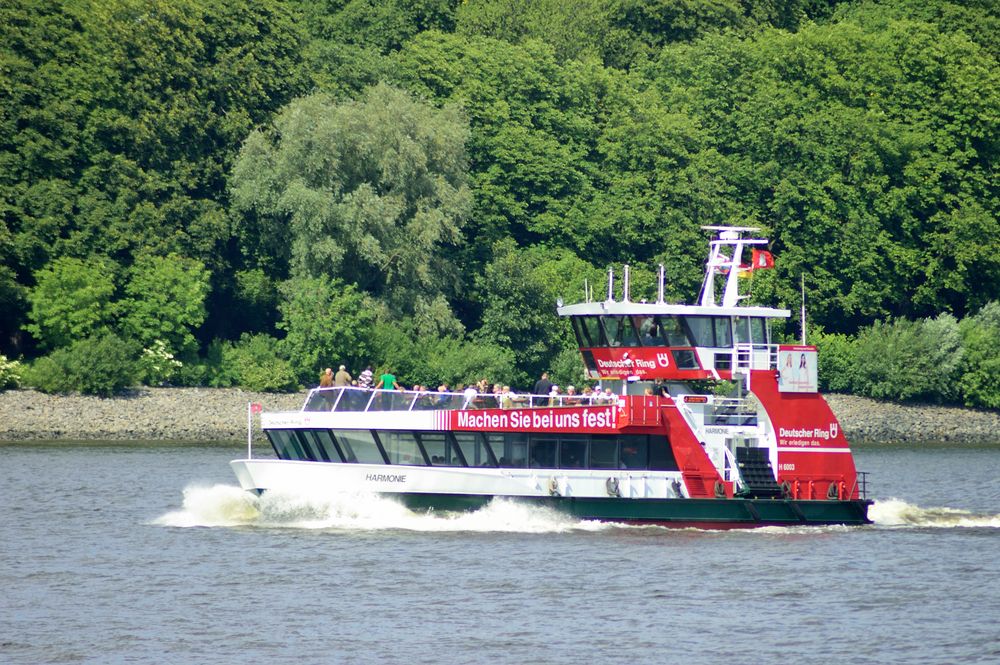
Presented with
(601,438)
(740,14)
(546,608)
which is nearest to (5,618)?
(546,608)

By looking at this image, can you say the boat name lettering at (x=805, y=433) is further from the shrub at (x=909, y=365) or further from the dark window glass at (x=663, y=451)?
the shrub at (x=909, y=365)

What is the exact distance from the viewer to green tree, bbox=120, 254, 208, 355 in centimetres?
7462

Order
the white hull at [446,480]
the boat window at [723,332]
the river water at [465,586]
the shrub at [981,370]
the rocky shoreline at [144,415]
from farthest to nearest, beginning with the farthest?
1. the shrub at [981,370]
2. the rocky shoreline at [144,415]
3. the boat window at [723,332]
4. the white hull at [446,480]
5. the river water at [465,586]

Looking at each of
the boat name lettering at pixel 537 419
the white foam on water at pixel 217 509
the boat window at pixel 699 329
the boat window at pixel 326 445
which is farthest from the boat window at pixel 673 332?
the white foam on water at pixel 217 509

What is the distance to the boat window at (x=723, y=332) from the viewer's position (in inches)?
1665

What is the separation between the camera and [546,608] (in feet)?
108

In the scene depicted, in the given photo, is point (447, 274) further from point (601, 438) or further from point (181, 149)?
point (601, 438)

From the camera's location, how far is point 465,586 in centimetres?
3469

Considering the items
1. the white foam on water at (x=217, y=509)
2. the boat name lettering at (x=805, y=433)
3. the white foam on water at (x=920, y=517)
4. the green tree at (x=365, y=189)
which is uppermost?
the green tree at (x=365, y=189)

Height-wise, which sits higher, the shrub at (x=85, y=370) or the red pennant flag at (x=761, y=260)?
the red pennant flag at (x=761, y=260)

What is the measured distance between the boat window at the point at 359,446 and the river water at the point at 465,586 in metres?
0.94

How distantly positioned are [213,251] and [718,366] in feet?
132

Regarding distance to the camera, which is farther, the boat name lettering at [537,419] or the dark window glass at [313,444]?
the dark window glass at [313,444]

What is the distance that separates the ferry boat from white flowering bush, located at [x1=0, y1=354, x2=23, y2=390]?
32.1 metres
